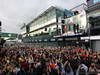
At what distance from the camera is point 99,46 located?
115ft

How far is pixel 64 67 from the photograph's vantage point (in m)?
11.1

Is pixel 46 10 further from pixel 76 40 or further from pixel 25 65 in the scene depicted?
pixel 25 65

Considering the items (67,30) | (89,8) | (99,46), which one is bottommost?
(99,46)

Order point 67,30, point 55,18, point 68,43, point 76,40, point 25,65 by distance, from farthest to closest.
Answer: point 55,18 < point 67,30 < point 68,43 < point 76,40 < point 25,65

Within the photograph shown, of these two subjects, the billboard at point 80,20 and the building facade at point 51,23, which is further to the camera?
the building facade at point 51,23

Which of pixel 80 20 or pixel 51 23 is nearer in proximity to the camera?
pixel 80 20

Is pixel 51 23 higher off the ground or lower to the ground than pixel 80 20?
higher

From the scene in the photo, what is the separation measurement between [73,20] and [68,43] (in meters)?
5.12

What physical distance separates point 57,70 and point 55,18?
174 feet

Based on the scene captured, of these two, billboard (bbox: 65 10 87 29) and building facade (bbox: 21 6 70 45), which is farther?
building facade (bbox: 21 6 70 45)

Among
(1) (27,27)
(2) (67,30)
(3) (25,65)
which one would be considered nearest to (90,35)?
(2) (67,30)

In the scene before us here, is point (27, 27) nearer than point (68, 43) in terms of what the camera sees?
No

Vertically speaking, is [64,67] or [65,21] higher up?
[65,21]

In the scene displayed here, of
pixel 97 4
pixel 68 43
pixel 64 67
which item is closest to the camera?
pixel 64 67
